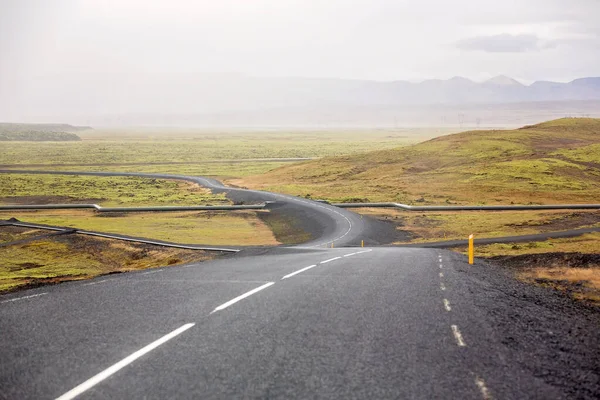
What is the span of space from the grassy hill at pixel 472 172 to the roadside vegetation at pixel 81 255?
38047 mm

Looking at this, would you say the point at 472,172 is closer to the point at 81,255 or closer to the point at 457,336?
the point at 81,255

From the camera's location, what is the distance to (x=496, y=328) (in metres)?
9.57

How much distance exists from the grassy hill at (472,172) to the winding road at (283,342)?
57438 millimetres

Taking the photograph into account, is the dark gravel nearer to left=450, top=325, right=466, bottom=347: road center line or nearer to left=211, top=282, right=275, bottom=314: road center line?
left=450, top=325, right=466, bottom=347: road center line

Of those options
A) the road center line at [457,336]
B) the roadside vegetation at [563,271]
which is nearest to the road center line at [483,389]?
the road center line at [457,336]

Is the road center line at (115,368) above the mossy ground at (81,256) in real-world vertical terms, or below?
above

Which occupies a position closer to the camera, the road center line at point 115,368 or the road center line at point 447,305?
the road center line at point 115,368

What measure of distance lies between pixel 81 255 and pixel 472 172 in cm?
6581

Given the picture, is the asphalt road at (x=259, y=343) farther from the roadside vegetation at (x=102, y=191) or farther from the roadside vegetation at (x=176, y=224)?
the roadside vegetation at (x=102, y=191)

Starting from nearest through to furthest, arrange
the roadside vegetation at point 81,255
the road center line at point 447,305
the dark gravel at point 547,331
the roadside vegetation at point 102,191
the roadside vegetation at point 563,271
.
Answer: the dark gravel at point 547,331
the road center line at point 447,305
the roadside vegetation at point 563,271
the roadside vegetation at point 81,255
the roadside vegetation at point 102,191

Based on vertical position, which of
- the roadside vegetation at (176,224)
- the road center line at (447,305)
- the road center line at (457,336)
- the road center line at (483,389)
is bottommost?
the roadside vegetation at (176,224)

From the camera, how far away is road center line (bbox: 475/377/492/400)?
6327 mm

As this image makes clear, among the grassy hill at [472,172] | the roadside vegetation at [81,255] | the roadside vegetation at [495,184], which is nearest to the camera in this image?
the roadside vegetation at [495,184]

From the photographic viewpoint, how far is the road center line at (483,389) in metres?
6.33
